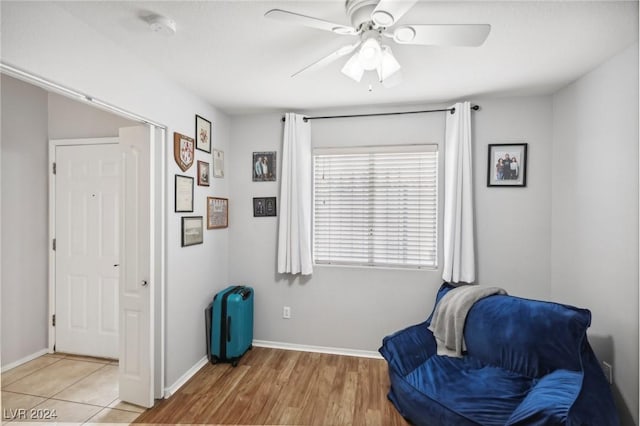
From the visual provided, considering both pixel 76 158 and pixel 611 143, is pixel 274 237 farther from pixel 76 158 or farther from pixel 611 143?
pixel 611 143

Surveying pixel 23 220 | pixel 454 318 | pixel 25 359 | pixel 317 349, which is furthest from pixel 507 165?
pixel 25 359

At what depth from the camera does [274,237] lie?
3354mm

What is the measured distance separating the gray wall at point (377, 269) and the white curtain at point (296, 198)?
0.17m

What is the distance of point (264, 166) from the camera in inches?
132

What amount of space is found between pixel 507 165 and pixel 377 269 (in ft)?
5.17

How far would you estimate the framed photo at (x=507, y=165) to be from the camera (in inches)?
111

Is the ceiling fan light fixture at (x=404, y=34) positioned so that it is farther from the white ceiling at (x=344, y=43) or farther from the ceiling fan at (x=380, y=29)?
the white ceiling at (x=344, y=43)

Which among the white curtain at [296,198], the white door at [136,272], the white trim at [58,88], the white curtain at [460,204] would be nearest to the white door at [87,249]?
the white door at [136,272]

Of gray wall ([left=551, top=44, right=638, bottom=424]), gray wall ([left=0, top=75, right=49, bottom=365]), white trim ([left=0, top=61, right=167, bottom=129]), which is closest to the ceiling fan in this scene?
white trim ([left=0, top=61, right=167, bottom=129])

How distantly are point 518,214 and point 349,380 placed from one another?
7.13 ft

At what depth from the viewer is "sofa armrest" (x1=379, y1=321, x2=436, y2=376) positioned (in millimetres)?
2299

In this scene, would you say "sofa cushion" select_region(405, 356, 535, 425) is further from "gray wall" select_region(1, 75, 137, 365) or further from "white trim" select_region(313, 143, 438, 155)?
"gray wall" select_region(1, 75, 137, 365)

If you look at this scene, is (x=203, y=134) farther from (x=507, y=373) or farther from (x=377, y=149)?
(x=507, y=373)

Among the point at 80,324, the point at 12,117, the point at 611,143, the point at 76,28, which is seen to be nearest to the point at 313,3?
the point at 76,28
